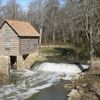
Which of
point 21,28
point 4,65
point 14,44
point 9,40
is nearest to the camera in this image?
point 4,65

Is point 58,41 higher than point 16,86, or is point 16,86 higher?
point 58,41

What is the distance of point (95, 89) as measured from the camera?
2336 cm

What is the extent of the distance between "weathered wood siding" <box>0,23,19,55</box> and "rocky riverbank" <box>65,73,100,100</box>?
39.4 ft

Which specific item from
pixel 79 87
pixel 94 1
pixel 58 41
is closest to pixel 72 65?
pixel 94 1

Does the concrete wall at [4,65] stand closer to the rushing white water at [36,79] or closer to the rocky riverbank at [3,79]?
the rushing white water at [36,79]

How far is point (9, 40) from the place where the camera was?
39.3 meters

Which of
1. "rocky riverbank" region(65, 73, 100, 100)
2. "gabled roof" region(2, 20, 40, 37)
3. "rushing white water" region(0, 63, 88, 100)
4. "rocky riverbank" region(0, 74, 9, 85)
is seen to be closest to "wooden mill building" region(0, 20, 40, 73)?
"gabled roof" region(2, 20, 40, 37)

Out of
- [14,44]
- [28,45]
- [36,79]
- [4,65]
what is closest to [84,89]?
[36,79]

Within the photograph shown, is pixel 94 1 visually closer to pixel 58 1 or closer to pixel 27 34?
pixel 27 34

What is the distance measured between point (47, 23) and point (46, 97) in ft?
185

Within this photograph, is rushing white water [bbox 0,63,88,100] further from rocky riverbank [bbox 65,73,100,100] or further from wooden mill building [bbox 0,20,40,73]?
rocky riverbank [bbox 65,73,100,100]

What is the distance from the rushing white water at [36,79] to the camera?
26.7 meters

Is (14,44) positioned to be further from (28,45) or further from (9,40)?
(28,45)

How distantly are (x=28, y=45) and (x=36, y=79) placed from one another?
947cm
